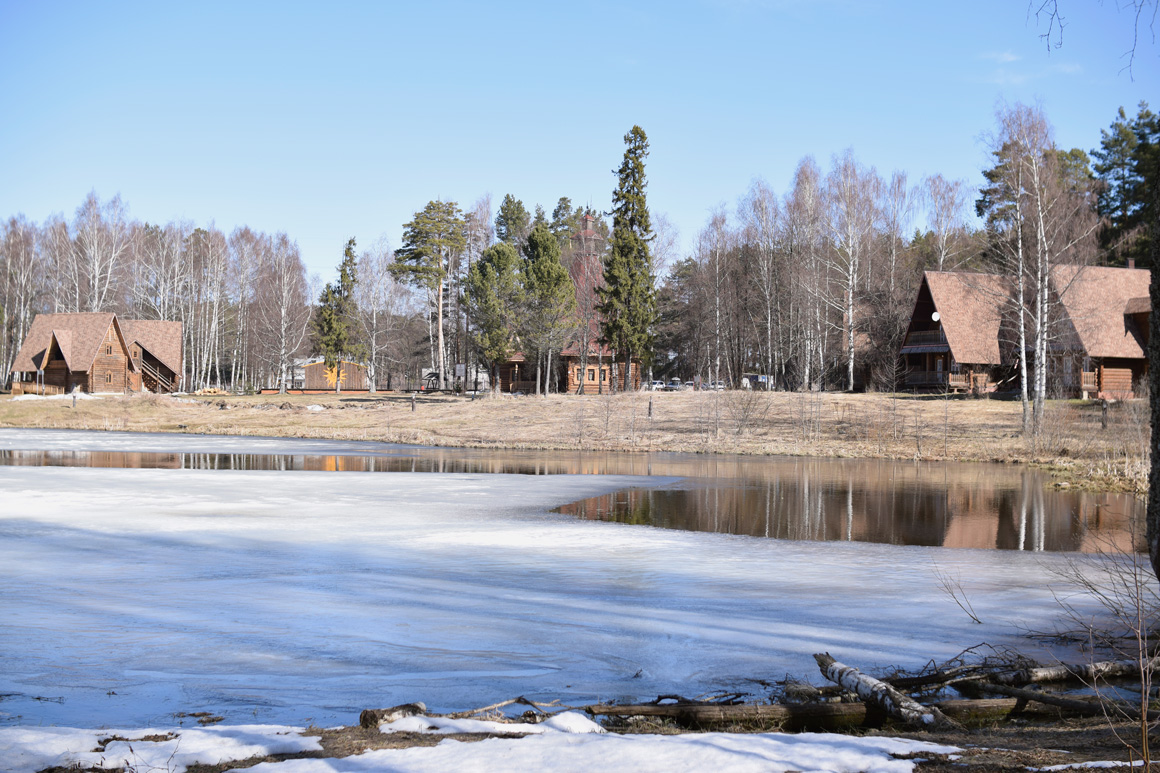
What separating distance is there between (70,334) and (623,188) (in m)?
40.1

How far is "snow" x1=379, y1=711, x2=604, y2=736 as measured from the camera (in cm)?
529

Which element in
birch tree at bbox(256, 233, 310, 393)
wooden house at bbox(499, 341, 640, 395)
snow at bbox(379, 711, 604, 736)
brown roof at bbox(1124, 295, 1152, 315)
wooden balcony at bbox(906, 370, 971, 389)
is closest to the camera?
snow at bbox(379, 711, 604, 736)

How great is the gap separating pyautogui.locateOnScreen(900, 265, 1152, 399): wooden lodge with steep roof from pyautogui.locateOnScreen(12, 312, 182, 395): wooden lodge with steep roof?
176ft

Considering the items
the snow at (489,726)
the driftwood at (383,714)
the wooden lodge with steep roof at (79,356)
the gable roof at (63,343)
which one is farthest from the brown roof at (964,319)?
the gable roof at (63,343)

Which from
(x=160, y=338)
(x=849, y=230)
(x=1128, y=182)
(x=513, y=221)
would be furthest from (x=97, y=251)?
(x=1128, y=182)

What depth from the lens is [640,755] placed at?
4.82m

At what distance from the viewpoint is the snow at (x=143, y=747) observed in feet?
15.1

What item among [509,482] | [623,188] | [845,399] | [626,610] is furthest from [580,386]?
[626,610]

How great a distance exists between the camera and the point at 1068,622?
9141mm

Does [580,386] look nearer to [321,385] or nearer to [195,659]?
[321,385]

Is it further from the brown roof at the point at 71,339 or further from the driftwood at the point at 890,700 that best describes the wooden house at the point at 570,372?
the driftwood at the point at 890,700

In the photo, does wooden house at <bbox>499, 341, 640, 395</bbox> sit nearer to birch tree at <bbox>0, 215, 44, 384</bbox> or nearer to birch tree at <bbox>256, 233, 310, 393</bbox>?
birch tree at <bbox>256, 233, 310, 393</bbox>

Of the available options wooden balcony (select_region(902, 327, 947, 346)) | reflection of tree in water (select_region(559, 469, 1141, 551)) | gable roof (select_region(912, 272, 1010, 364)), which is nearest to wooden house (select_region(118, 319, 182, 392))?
wooden balcony (select_region(902, 327, 947, 346))

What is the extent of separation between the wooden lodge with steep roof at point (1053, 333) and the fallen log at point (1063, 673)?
124 ft
